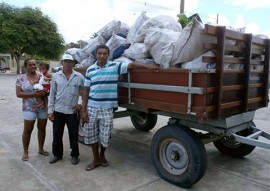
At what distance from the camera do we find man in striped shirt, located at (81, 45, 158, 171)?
376 centimetres

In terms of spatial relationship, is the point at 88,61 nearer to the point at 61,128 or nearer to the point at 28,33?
the point at 61,128

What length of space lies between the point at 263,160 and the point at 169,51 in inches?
96.2

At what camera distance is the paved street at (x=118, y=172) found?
11.4ft

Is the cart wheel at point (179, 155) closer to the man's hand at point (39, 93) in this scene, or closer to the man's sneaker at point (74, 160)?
the man's sneaker at point (74, 160)

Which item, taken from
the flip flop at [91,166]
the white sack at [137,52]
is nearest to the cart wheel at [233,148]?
the white sack at [137,52]

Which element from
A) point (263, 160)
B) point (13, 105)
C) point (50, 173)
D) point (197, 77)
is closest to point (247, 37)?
point (197, 77)

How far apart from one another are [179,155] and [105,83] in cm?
133

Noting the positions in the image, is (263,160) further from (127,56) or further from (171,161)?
(127,56)

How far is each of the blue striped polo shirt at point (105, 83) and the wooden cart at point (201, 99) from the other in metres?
0.15

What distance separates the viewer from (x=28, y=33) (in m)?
30.6

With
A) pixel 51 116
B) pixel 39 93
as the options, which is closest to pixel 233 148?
pixel 51 116

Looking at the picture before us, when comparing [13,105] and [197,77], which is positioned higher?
[197,77]

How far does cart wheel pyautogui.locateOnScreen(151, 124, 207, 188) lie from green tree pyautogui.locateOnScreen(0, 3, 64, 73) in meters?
29.8

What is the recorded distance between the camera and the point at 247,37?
3322mm
